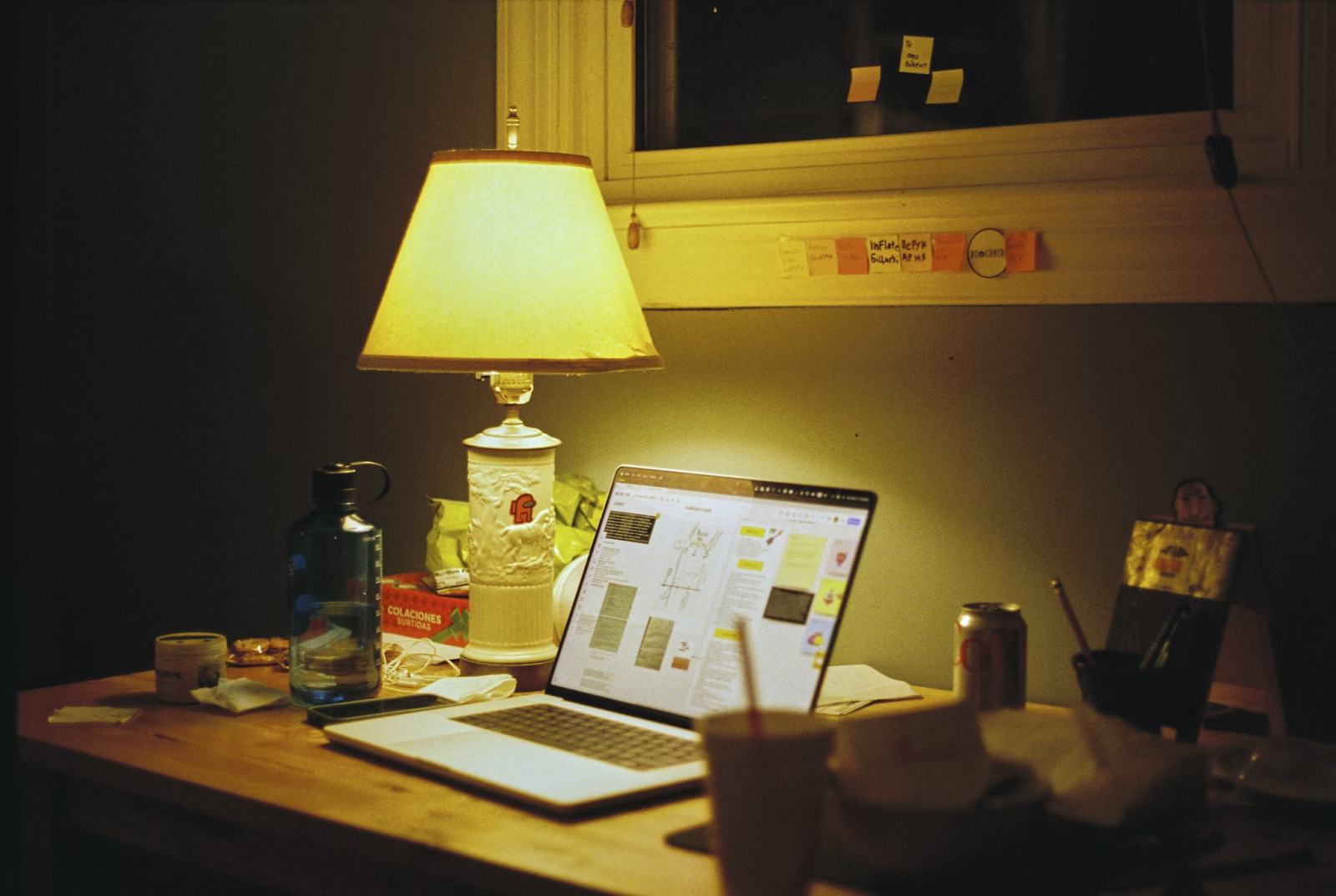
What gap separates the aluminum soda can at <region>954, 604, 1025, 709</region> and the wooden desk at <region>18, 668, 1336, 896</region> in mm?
171

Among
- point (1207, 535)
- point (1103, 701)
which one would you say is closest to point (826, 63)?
point (1207, 535)

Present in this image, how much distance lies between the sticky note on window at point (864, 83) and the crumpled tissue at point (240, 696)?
1.05m

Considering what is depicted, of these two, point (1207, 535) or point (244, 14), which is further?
point (244, 14)

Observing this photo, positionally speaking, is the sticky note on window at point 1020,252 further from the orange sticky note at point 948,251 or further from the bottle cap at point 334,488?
the bottle cap at point 334,488

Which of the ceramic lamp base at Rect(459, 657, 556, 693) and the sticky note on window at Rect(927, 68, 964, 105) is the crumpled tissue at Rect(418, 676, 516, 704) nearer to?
the ceramic lamp base at Rect(459, 657, 556, 693)

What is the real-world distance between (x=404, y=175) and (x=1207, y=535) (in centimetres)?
145

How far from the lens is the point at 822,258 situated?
1589mm

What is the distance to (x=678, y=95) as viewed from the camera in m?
1.77

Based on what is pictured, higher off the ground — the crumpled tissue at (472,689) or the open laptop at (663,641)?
the open laptop at (663,641)

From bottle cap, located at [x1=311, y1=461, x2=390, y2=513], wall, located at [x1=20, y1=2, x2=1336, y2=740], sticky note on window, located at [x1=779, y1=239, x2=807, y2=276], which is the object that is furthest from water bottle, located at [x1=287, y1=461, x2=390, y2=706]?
sticky note on window, located at [x1=779, y1=239, x2=807, y2=276]

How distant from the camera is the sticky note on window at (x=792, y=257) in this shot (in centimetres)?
160

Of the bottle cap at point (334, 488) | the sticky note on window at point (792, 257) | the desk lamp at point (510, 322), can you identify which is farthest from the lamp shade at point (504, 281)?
the sticky note on window at point (792, 257)

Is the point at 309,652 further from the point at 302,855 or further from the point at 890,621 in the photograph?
the point at 890,621

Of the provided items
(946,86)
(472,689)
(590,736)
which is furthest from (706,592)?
(946,86)
